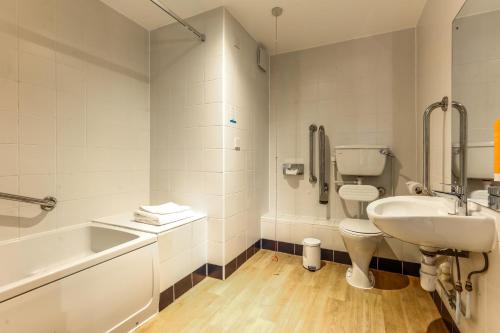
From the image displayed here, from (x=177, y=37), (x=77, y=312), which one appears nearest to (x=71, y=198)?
(x=77, y=312)

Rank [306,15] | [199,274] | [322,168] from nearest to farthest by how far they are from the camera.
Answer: [199,274] → [306,15] → [322,168]

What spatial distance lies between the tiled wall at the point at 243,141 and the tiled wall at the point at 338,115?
200 millimetres

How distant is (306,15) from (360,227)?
1.88 meters

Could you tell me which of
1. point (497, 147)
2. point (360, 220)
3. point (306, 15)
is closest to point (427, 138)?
point (497, 147)

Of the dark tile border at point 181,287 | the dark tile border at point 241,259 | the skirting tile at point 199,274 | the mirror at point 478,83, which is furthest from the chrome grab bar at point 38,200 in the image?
the mirror at point 478,83

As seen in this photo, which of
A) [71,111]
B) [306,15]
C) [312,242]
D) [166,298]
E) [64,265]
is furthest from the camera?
[312,242]

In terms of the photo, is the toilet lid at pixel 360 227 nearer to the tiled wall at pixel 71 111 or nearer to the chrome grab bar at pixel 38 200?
the tiled wall at pixel 71 111

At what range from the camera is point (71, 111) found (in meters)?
1.78

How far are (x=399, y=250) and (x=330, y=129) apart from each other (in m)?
1.33

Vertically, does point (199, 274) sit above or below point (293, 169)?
below

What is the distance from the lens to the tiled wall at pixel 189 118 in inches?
79.4

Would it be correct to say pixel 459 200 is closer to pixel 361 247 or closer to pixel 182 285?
pixel 361 247

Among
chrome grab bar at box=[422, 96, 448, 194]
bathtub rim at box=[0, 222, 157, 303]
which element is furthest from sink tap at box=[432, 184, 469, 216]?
bathtub rim at box=[0, 222, 157, 303]

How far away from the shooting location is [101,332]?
124 cm
